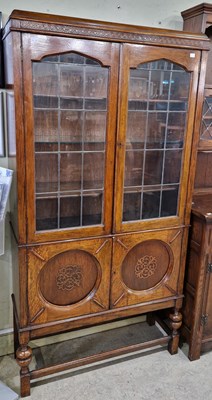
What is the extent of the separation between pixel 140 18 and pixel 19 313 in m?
1.91

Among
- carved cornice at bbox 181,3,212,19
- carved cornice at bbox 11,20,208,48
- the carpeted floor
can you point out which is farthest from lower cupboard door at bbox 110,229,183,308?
carved cornice at bbox 181,3,212,19

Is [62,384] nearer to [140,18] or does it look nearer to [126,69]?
[126,69]

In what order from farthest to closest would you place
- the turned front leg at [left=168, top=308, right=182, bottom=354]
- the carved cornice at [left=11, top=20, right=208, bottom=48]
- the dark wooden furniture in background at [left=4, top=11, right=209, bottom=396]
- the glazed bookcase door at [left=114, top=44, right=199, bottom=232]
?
the turned front leg at [left=168, top=308, right=182, bottom=354] < the glazed bookcase door at [left=114, top=44, right=199, bottom=232] < the dark wooden furniture in background at [left=4, top=11, right=209, bottom=396] < the carved cornice at [left=11, top=20, right=208, bottom=48]

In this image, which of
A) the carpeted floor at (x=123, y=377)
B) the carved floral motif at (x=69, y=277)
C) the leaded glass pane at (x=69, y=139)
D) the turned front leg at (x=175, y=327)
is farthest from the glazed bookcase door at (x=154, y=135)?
the carpeted floor at (x=123, y=377)

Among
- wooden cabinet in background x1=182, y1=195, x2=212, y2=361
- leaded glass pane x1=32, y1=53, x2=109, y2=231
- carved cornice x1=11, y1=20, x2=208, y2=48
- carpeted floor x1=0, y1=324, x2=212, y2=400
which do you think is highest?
carved cornice x1=11, y1=20, x2=208, y2=48

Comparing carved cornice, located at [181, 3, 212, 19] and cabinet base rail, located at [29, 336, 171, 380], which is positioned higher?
carved cornice, located at [181, 3, 212, 19]

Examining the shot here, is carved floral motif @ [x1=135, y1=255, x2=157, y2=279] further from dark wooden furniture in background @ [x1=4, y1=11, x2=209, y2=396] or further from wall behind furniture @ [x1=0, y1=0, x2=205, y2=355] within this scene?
wall behind furniture @ [x1=0, y1=0, x2=205, y2=355]

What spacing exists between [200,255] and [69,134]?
42.3 inches

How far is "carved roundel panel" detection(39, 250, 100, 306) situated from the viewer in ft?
6.23

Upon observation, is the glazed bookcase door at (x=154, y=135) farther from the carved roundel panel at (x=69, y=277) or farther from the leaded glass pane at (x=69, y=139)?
the carved roundel panel at (x=69, y=277)

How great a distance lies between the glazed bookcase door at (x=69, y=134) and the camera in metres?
1.65

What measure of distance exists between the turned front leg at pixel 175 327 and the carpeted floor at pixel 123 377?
7 cm

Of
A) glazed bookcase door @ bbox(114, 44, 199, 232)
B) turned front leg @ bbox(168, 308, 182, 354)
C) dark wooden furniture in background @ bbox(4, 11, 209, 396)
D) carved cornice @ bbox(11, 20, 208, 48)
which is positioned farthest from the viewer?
turned front leg @ bbox(168, 308, 182, 354)

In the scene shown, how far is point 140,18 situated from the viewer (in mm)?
2213
